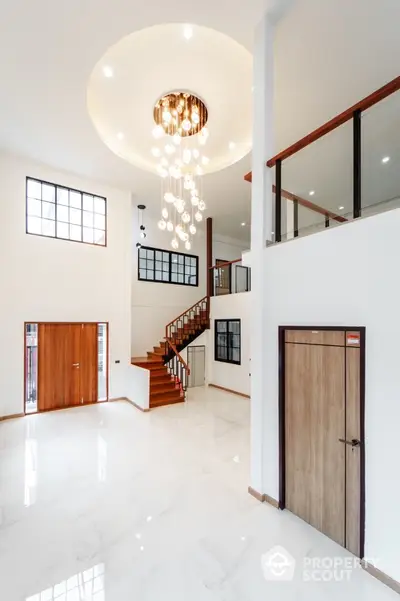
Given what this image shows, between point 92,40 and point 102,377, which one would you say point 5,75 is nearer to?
point 92,40

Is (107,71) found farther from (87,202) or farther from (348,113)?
(348,113)

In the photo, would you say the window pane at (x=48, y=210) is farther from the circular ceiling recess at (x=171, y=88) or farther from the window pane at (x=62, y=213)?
the circular ceiling recess at (x=171, y=88)

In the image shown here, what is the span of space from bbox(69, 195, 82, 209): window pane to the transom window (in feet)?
8.33

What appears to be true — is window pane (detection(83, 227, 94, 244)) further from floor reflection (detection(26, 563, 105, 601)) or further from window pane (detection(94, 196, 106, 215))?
floor reflection (detection(26, 563, 105, 601))

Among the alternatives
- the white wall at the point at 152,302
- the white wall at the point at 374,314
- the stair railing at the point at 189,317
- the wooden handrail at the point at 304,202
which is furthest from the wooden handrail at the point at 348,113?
the white wall at the point at 152,302

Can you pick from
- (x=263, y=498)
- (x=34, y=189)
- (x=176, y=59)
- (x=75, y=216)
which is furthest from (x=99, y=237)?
(x=263, y=498)

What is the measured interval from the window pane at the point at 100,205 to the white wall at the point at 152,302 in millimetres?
1631

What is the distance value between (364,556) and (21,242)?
24.6 feet

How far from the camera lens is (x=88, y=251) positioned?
719 cm

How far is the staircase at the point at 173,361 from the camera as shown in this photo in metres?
7.23

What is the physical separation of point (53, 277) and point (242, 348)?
5.28 metres

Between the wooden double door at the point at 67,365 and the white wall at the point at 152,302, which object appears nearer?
the wooden double door at the point at 67,365

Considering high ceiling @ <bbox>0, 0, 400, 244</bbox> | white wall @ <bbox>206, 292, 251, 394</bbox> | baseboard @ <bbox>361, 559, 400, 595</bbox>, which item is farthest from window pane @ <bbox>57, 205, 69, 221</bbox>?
baseboard @ <bbox>361, 559, 400, 595</bbox>

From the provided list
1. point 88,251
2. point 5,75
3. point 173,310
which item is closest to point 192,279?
point 173,310
